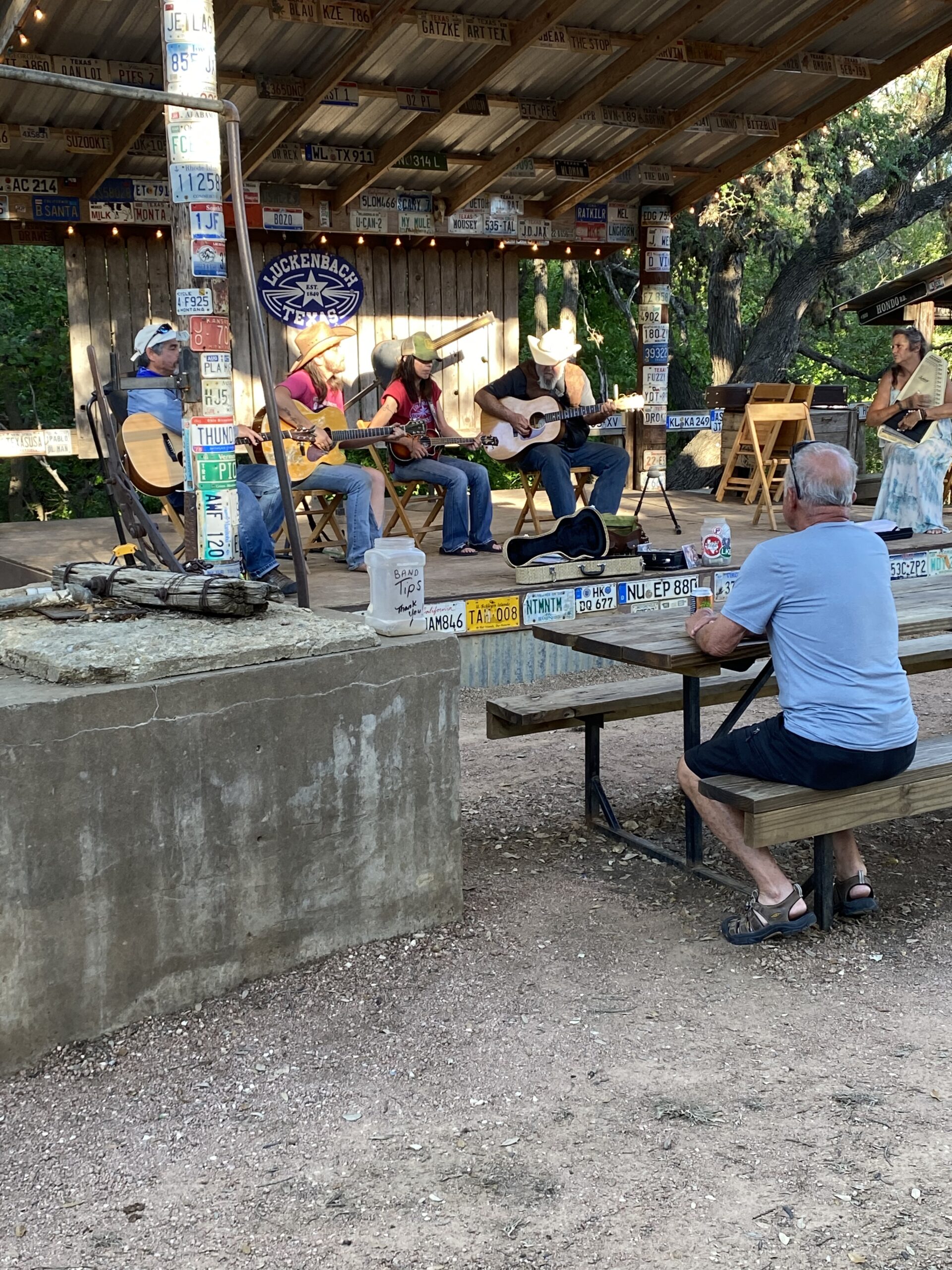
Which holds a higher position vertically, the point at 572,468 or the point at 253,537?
the point at 572,468

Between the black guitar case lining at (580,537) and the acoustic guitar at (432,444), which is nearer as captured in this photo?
the black guitar case lining at (580,537)

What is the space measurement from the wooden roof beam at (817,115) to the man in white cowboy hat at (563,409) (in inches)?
132

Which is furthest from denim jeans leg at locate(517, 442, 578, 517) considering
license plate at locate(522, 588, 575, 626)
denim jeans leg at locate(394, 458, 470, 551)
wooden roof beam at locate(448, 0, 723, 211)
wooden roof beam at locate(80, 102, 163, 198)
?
wooden roof beam at locate(80, 102, 163, 198)

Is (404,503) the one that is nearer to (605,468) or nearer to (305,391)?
(305,391)

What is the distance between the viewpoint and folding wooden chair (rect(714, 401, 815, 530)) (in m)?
9.22

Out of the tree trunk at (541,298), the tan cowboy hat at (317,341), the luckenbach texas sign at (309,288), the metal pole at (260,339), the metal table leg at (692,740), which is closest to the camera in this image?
the metal pole at (260,339)

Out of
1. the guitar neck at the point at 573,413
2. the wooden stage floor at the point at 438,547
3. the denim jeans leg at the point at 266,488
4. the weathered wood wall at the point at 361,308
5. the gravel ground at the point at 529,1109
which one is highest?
the weathered wood wall at the point at 361,308

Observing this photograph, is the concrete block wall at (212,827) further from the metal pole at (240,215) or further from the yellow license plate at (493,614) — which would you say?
the yellow license plate at (493,614)

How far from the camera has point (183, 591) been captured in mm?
3207

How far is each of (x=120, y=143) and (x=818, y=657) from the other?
6840 millimetres

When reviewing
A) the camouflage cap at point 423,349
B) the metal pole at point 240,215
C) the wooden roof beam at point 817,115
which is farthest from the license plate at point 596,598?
the wooden roof beam at point 817,115

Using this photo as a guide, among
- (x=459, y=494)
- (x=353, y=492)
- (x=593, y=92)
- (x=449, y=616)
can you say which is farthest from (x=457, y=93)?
(x=449, y=616)

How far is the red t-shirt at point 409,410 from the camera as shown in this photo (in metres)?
7.46

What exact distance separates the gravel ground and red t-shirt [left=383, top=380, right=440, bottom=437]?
4281 mm
